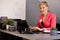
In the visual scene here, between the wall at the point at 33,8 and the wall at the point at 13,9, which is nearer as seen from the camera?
the wall at the point at 13,9

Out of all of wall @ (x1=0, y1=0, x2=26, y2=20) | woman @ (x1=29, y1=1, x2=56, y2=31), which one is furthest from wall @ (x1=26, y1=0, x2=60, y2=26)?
woman @ (x1=29, y1=1, x2=56, y2=31)

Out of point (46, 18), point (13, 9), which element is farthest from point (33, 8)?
point (46, 18)

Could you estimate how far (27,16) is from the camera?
14.5ft

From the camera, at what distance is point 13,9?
169 inches

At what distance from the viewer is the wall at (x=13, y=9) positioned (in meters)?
4.21

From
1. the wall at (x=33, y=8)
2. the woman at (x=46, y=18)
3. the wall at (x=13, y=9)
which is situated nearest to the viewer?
the woman at (x=46, y=18)

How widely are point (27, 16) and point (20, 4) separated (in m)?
0.33

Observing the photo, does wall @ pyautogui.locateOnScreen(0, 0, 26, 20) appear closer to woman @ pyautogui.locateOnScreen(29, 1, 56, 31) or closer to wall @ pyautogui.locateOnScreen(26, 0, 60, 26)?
wall @ pyautogui.locateOnScreen(26, 0, 60, 26)

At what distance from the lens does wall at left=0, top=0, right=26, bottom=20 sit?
421cm

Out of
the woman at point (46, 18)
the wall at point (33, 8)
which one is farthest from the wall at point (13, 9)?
the woman at point (46, 18)

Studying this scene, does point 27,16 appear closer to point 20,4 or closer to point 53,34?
point 20,4

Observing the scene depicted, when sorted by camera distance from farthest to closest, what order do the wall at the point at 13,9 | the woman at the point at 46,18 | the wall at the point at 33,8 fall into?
the wall at the point at 33,8 < the wall at the point at 13,9 < the woman at the point at 46,18

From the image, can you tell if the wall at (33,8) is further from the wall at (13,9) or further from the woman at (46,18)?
the woman at (46,18)

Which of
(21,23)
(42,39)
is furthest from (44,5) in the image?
(42,39)
